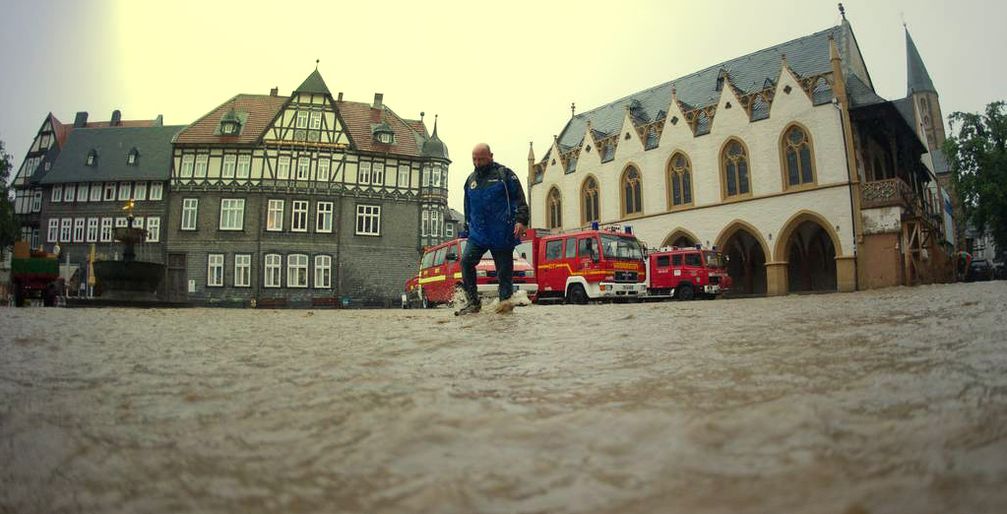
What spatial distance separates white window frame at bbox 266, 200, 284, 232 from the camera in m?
31.1

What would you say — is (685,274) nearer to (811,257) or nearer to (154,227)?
(811,257)

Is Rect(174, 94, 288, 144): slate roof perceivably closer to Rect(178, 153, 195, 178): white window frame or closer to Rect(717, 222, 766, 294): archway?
Rect(178, 153, 195, 178): white window frame

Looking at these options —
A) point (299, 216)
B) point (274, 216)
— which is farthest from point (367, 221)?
point (274, 216)

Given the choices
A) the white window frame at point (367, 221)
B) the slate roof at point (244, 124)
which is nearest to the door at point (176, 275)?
the slate roof at point (244, 124)

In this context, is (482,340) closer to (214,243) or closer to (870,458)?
(870,458)

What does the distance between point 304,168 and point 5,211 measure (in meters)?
20.6

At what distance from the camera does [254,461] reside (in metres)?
1.19

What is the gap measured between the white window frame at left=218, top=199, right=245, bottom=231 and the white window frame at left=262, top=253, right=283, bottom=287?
235cm

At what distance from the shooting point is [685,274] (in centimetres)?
1923

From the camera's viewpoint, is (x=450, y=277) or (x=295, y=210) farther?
(x=295, y=210)

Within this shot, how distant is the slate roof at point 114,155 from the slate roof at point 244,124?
427cm

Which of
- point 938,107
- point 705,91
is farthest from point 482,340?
point 938,107

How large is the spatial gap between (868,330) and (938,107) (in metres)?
80.6

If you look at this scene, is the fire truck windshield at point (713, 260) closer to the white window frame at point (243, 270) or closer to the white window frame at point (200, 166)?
the white window frame at point (243, 270)
